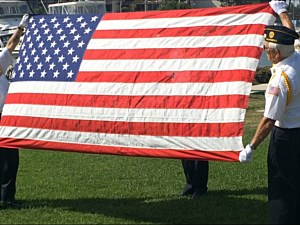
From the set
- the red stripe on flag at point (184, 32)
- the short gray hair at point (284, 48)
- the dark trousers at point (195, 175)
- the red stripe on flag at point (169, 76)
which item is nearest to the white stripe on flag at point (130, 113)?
the red stripe on flag at point (169, 76)

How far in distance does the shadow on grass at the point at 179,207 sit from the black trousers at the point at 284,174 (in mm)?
841

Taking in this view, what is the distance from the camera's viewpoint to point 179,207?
7555 mm

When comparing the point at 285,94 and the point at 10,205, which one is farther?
the point at 10,205

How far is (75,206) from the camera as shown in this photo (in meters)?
7.72

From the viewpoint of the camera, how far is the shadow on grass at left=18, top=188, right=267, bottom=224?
23.0ft

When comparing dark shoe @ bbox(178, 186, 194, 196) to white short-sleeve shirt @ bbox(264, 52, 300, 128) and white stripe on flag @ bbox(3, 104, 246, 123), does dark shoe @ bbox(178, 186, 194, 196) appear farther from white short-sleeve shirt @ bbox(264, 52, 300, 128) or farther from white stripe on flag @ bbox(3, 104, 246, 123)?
white short-sleeve shirt @ bbox(264, 52, 300, 128)

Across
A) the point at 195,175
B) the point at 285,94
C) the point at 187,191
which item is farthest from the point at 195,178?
the point at 285,94

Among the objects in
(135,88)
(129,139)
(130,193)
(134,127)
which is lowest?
(130,193)

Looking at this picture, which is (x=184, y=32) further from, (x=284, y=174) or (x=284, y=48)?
(x=284, y=174)

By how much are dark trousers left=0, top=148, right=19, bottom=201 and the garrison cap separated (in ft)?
11.1

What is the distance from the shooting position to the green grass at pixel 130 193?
7148mm

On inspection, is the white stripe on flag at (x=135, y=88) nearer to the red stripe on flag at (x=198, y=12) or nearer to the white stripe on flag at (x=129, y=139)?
the white stripe on flag at (x=129, y=139)

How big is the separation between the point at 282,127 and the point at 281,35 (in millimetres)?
770

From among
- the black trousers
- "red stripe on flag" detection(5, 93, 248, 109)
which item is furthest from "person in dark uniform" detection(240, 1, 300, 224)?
"red stripe on flag" detection(5, 93, 248, 109)
